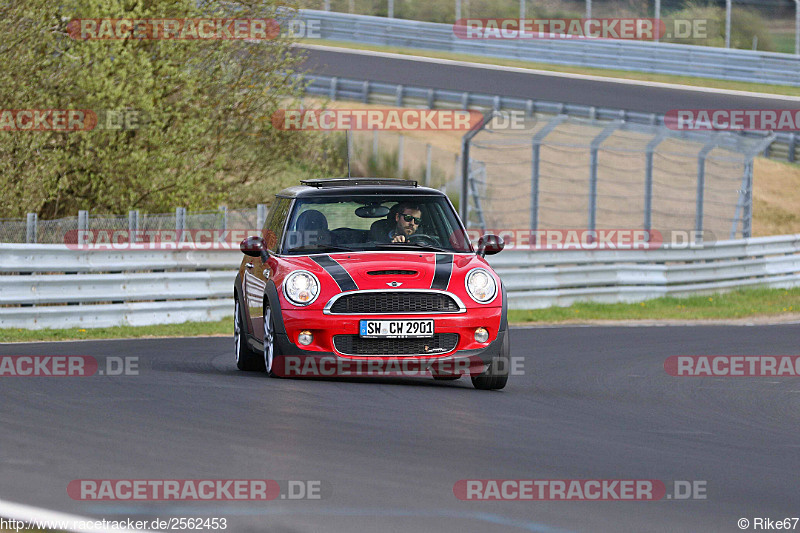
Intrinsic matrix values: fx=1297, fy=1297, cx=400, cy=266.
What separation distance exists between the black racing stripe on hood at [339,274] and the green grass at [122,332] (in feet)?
18.0

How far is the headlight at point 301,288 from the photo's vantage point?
9.83 meters

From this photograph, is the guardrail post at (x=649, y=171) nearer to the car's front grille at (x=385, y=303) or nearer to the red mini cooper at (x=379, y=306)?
the red mini cooper at (x=379, y=306)

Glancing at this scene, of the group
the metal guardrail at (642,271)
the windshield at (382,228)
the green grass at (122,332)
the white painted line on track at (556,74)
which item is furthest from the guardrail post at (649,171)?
the white painted line on track at (556,74)

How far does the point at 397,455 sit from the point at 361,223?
492 cm

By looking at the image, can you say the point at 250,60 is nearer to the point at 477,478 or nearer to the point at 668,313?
the point at 668,313

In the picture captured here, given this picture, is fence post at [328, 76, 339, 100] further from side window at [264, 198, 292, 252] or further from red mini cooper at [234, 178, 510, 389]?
red mini cooper at [234, 178, 510, 389]

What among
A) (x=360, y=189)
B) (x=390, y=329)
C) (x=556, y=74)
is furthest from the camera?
(x=556, y=74)

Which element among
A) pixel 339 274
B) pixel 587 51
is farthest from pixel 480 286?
pixel 587 51

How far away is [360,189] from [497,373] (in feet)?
6.56

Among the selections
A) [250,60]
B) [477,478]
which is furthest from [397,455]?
[250,60]

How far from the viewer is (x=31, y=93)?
19766 mm

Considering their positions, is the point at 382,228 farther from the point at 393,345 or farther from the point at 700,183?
the point at 700,183

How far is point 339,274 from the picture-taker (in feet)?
32.3

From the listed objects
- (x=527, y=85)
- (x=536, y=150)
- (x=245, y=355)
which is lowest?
(x=245, y=355)
